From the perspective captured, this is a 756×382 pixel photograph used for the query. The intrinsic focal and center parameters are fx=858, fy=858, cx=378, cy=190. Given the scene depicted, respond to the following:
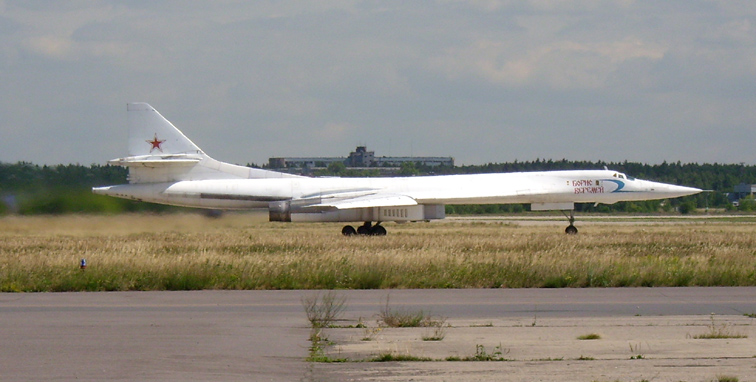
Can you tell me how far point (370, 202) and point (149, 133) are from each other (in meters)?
8.77

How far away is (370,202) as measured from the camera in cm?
3167

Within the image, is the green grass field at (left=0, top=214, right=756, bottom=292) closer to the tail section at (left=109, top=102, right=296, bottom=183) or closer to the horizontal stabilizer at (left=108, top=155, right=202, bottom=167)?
the horizontal stabilizer at (left=108, top=155, right=202, bottom=167)

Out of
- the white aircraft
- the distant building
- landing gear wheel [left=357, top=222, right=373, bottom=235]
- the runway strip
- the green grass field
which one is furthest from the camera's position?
the distant building

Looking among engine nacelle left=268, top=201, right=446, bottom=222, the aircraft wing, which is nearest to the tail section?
engine nacelle left=268, top=201, right=446, bottom=222

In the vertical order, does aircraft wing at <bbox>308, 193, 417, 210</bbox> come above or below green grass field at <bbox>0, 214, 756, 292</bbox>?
above

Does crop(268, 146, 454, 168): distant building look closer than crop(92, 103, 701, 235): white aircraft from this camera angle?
No

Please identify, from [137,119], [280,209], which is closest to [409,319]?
[280,209]

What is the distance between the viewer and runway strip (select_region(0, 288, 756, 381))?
313 inches

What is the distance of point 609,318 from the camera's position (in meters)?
11.5

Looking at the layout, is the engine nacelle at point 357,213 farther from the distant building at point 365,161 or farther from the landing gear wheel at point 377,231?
the distant building at point 365,161

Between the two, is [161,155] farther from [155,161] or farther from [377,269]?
[377,269]

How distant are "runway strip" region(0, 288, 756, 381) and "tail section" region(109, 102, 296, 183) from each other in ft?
57.3

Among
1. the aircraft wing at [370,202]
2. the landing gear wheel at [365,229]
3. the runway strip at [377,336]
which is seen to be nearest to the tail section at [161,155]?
the aircraft wing at [370,202]

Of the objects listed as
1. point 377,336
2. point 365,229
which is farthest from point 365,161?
point 377,336
